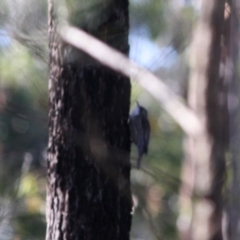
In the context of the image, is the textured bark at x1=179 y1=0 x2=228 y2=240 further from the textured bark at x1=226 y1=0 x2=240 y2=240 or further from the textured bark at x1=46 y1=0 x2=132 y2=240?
the textured bark at x1=46 y1=0 x2=132 y2=240

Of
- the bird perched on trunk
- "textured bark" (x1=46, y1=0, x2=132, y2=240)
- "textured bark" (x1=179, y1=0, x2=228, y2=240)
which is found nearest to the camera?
"textured bark" (x1=179, y1=0, x2=228, y2=240)

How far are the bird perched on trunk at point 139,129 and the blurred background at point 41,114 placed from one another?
102 mm

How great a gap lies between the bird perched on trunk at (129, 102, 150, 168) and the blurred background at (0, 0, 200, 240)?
0.10 m

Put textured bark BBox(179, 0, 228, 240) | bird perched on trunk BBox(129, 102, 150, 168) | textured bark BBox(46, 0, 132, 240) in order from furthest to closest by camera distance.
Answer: bird perched on trunk BBox(129, 102, 150, 168)
textured bark BBox(46, 0, 132, 240)
textured bark BBox(179, 0, 228, 240)

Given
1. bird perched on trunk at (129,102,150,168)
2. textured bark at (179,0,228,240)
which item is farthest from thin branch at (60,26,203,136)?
bird perched on trunk at (129,102,150,168)

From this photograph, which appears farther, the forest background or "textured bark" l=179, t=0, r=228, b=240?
the forest background

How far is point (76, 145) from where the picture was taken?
237 centimetres

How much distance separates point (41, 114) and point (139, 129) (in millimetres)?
723

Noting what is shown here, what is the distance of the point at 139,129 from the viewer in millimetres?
2752

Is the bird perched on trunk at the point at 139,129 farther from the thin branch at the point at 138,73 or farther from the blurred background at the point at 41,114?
the thin branch at the point at 138,73

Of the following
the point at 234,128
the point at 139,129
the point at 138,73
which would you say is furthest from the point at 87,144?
the point at 234,128

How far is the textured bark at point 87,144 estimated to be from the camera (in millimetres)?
2357

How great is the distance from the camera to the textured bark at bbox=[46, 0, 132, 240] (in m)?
2.36

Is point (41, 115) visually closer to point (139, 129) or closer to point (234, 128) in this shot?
point (139, 129)
